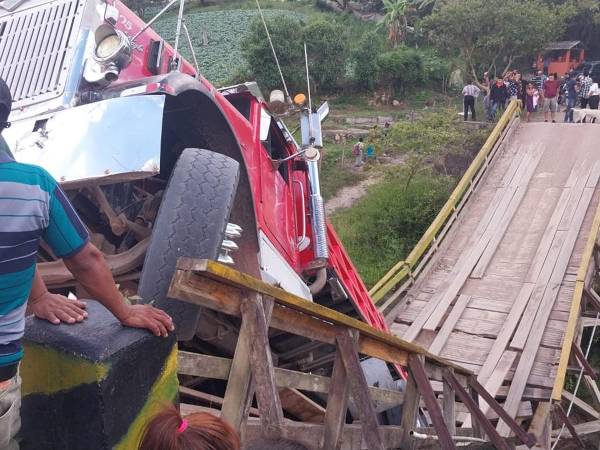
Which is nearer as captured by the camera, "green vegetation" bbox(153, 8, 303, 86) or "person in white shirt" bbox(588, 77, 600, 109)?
"person in white shirt" bbox(588, 77, 600, 109)

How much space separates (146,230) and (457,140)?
1343cm

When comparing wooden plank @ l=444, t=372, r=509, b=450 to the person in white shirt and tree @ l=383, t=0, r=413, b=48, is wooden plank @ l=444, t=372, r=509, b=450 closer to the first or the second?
the person in white shirt

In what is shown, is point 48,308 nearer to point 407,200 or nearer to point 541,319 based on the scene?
point 541,319

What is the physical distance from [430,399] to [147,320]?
201 centimetres

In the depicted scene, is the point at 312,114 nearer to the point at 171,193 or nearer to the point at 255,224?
the point at 255,224

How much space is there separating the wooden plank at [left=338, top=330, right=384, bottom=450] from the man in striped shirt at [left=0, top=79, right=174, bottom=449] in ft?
3.95

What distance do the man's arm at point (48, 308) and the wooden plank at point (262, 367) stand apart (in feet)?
1.76

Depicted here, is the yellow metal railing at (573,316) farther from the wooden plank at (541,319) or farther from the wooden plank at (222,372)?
the wooden plank at (222,372)

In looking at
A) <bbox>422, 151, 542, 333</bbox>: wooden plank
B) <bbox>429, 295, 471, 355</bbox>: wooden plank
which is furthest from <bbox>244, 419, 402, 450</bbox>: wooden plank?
<bbox>422, 151, 542, 333</bbox>: wooden plank

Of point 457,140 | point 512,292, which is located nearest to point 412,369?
point 512,292

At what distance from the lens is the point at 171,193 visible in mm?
2641

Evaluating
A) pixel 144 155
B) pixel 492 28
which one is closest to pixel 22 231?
pixel 144 155

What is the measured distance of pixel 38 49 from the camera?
334 cm

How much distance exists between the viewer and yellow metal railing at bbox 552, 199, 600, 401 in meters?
5.84
